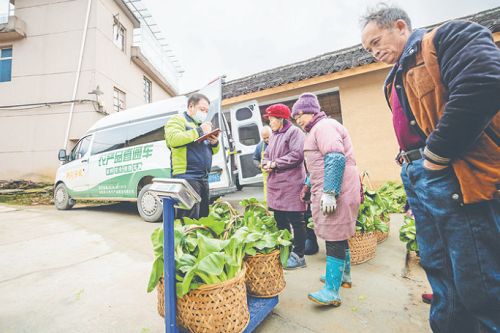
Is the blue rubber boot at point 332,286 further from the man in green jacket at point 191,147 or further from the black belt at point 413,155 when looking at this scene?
the man in green jacket at point 191,147

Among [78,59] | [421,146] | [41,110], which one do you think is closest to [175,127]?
[421,146]

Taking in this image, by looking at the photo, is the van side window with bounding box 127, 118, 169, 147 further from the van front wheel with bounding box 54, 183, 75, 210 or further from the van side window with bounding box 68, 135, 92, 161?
the van front wheel with bounding box 54, 183, 75, 210

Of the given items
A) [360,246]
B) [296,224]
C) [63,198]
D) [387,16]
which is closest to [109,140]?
[63,198]

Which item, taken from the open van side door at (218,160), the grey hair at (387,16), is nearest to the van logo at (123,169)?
the open van side door at (218,160)

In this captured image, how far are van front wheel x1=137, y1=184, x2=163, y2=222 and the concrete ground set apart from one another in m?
1.08

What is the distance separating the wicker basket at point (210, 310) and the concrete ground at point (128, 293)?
1.43 feet

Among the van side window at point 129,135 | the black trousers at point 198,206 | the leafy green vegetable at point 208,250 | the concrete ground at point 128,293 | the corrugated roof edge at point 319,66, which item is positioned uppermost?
the corrugated roof edge at point 319,66

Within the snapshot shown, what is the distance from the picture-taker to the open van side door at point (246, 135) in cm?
536

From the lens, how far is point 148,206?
14.3 feet

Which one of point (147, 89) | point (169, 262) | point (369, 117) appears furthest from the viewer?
point (147, 89)

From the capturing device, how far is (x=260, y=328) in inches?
56.7

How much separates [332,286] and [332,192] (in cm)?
Answer: 68

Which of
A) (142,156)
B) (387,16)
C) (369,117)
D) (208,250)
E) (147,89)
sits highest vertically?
(147,89)

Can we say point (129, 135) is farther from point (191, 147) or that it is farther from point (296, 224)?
point (296, 224)
